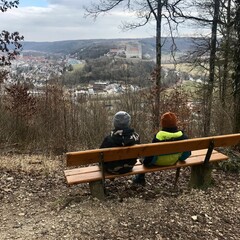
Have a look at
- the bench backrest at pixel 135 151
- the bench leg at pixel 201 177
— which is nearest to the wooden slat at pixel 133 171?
the bench leg at pixel 201 177

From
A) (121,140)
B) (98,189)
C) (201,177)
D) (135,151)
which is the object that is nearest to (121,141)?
(121,140)

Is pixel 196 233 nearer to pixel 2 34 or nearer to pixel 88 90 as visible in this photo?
pixel 2 34

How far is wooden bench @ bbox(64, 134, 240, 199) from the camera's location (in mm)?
3957

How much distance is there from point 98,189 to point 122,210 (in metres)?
0.41

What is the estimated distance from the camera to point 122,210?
4.02 meters

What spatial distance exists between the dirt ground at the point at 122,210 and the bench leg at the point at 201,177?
4.6 inches

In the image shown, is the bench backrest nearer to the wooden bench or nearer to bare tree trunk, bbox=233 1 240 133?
the wooden bench

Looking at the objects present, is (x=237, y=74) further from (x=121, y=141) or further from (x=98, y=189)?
(x=98, y=189)

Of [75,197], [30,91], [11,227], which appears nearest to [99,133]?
[30,91]

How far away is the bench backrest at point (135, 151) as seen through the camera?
153 inches

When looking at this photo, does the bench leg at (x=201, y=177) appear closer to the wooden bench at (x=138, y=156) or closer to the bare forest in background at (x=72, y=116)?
the wooden bench at (x=138, y=156)

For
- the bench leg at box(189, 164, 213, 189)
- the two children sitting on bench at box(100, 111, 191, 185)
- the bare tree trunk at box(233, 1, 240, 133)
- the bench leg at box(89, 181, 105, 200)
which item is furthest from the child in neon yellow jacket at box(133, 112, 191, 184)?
the bare tree trunk at box(233, 1, 240, 133)

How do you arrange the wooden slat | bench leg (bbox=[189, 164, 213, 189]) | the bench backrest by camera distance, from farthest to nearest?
1. bench leg (bbox=[189, 164, 213, 189])
2. the wooden slat
3. the bench backrest

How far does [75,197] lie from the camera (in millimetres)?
4336
